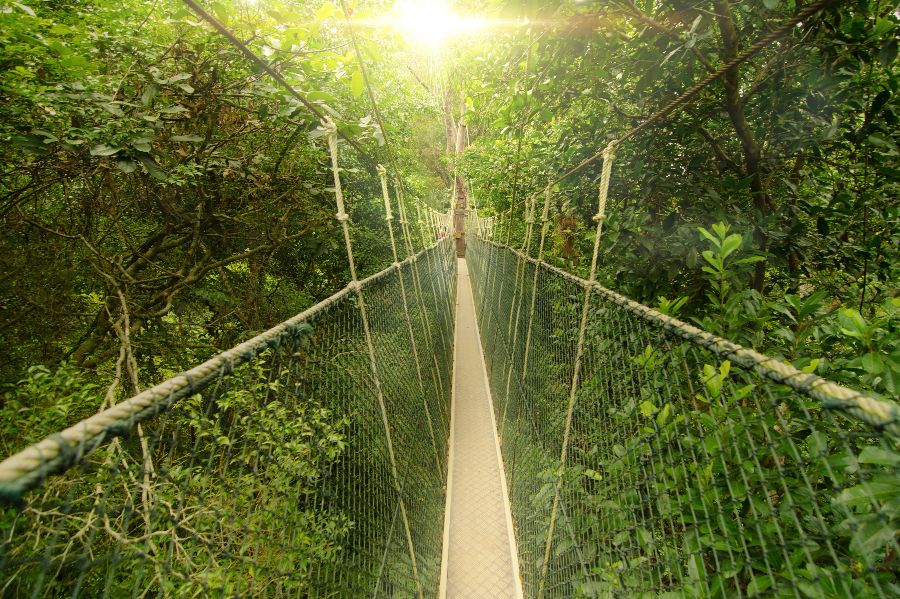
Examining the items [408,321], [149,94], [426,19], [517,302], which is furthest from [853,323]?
[149,94]

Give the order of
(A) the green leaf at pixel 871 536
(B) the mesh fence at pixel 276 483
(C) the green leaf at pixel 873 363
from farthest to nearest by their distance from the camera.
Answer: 1. (C) the green leaf at pixel 873 363
2. (B) the mesh fence at pixel 276 483
3. (A) the green leaf at pixel 871 536

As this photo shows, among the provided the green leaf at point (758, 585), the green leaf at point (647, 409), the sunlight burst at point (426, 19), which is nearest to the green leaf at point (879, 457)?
the green leaf at point (758, 585)

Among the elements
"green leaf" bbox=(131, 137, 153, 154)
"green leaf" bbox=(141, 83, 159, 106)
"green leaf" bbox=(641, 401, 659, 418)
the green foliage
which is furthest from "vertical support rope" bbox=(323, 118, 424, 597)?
the green foliage

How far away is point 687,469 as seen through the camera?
40.6 inches

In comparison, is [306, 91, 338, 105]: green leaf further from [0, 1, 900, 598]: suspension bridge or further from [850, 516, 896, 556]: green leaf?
[850, 516, 896, 556]: green leaf

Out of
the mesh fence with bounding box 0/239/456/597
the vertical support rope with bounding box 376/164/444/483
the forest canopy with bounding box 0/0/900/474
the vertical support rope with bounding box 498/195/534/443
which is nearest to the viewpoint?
the mesh fence with bounding box 0/239/456/597

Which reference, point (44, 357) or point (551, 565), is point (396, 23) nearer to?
point (551, 565)

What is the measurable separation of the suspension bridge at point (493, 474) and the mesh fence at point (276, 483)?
0.04 feet

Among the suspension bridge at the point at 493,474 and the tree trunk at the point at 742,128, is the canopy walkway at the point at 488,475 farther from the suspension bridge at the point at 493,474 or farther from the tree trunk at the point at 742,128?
the tree trunk at the point at 742,128

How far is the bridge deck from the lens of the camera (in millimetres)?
2420

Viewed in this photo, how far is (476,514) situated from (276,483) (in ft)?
7.99

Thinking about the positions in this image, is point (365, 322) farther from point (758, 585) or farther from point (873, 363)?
point (873, 363)

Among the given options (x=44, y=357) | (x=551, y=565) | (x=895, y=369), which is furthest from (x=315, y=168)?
(x=895, y=369)

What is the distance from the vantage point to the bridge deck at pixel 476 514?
7.94ft
